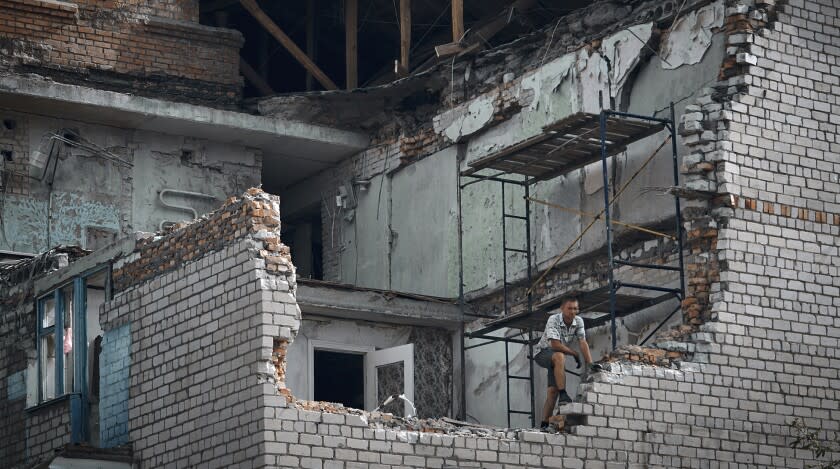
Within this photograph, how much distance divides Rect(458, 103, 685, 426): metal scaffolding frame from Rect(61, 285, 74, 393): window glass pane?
4.43 m

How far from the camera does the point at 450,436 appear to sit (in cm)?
1638

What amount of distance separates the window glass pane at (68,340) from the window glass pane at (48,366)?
358mm

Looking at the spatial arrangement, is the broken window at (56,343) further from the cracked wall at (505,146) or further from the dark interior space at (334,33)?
the dark interior space at (334,33)

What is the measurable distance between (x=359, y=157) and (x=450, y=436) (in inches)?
343

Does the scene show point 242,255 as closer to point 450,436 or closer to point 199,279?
point 199,279

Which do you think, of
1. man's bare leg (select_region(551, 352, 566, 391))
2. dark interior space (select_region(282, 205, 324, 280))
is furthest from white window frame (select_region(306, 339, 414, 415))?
dark interior space (select_region(282, 205, 324, 280))

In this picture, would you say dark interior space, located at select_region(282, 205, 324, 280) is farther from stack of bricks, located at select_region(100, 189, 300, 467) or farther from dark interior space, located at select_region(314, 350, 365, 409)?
stack of bricks, located at select_region(100, 189, 300, 467)

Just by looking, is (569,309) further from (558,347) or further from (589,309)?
(589,309)

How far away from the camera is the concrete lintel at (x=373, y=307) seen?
2050cm

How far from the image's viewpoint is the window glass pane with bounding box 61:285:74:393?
1931cm

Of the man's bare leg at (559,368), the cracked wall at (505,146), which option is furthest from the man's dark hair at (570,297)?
the cracked wall at (505,146)

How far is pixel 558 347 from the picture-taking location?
17.0m

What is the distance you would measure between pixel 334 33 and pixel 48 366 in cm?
970

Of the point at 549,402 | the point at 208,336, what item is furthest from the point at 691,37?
the point at 208,336
